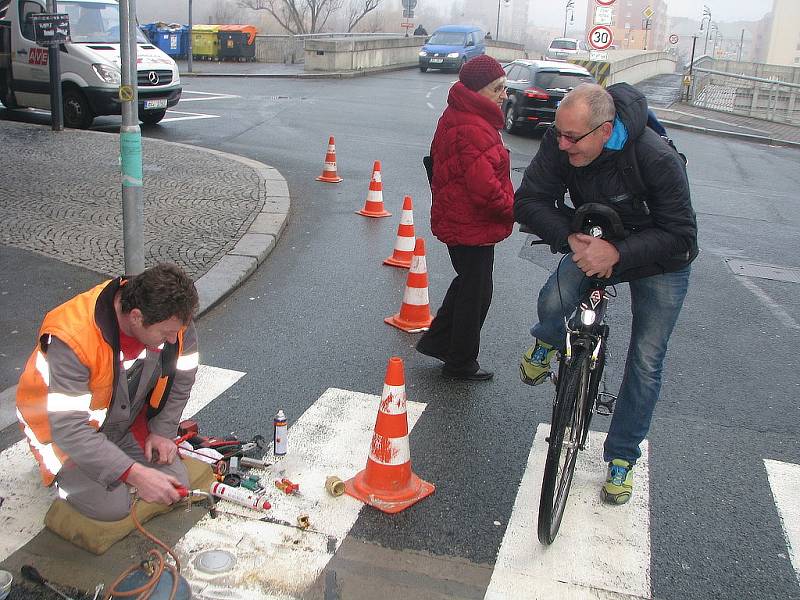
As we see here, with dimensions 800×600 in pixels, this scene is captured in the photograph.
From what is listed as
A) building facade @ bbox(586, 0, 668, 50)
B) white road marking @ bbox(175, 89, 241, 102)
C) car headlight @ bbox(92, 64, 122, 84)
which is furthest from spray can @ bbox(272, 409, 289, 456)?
building facade @ bbox(586, 0, 668, 50)

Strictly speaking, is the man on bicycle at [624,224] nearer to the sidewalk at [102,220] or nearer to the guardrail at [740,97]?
the sidewalk at [102,220]

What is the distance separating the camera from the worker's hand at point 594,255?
150 inches

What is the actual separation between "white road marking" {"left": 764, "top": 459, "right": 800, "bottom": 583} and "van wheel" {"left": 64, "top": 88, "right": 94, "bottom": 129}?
44.9 ft

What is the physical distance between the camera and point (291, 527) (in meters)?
3.79

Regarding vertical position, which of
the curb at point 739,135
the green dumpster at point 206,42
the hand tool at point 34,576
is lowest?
the curb at point 739,135

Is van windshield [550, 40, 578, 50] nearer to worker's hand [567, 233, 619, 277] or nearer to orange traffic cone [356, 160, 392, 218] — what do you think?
orange traffic cone [356, 160, 392, 218]

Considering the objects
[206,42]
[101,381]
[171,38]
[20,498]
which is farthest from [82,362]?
[206,42]

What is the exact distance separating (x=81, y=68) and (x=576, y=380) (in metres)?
13.8

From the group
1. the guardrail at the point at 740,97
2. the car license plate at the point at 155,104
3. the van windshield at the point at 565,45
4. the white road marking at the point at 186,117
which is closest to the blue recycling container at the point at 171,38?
the white road marking at the point at 186,117

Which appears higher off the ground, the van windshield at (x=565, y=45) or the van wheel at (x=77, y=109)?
the van windshield at (x=565, y=45)

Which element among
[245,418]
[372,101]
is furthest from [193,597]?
[372,101]

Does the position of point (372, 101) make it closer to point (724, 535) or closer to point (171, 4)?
point (724, 535)

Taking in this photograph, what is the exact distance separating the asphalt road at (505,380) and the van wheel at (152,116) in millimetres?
5428

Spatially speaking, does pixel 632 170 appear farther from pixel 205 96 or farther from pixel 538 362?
pixel 205 96
